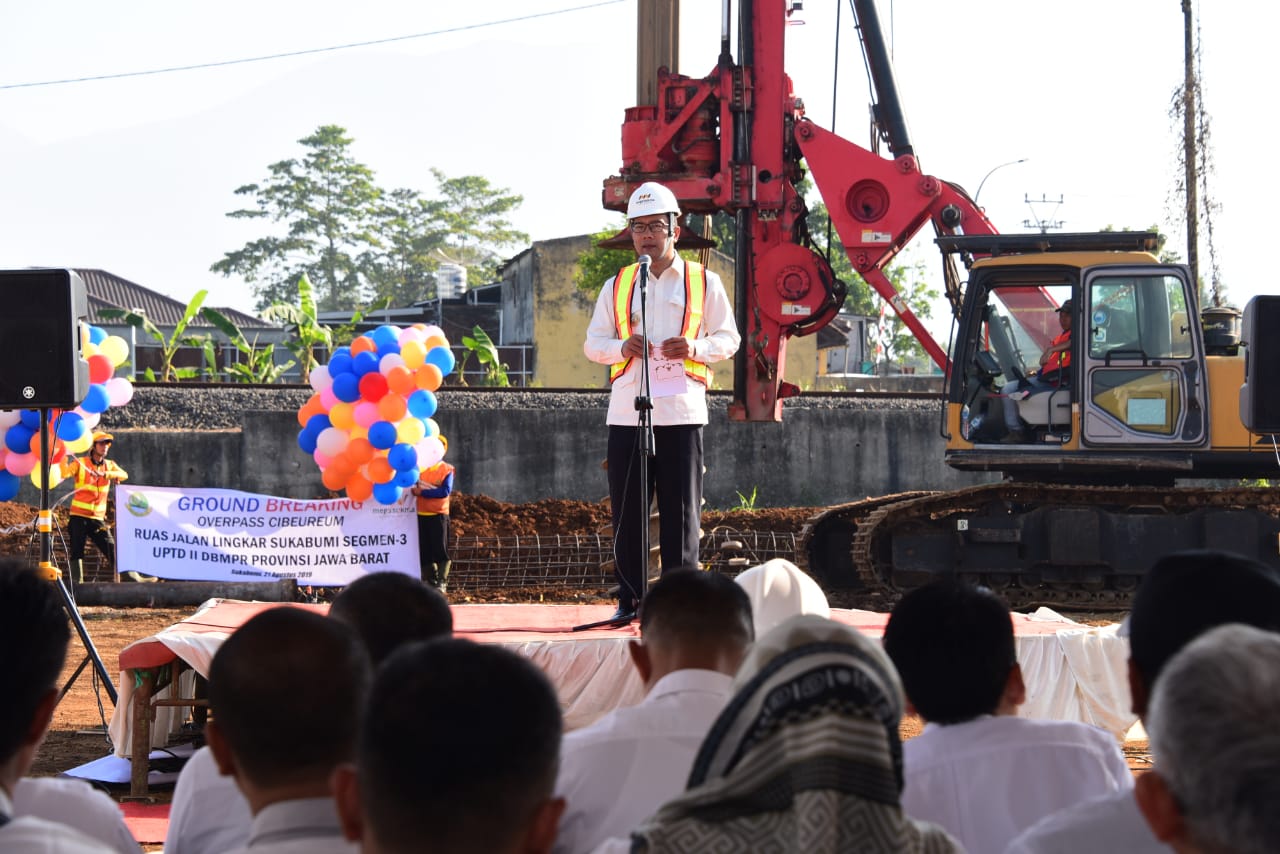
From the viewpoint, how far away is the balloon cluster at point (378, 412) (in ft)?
37.0

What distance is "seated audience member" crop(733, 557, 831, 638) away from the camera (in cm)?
432

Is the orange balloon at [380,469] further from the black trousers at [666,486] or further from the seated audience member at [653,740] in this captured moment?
the seated audience member at [653,740]

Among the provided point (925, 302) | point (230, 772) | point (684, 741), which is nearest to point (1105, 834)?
point (684, 741)

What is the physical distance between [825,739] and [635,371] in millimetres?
4931

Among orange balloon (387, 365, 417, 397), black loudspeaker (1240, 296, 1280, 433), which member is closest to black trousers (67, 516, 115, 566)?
orange balloon (387, 365, 417, 397)

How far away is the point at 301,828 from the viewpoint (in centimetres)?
225

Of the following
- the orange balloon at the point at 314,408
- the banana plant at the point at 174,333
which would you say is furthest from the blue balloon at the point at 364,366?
the banana plant at the point at 174,333

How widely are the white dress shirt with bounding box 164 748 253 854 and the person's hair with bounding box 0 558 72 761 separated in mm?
651

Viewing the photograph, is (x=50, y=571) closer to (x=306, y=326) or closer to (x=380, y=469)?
(x=380, y=469)

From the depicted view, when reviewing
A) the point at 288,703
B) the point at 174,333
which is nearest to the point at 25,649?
the point at 288,703

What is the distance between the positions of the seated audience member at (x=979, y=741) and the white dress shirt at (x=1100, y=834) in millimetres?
620

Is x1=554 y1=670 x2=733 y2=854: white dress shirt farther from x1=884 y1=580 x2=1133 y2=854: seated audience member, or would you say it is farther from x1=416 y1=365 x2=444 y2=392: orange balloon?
x1=416 y1=365 x2=444 y2=392: orange balloon

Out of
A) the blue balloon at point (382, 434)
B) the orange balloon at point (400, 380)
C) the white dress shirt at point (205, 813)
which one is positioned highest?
the orange balloon at point (400, 380)

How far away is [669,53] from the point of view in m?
11.9
